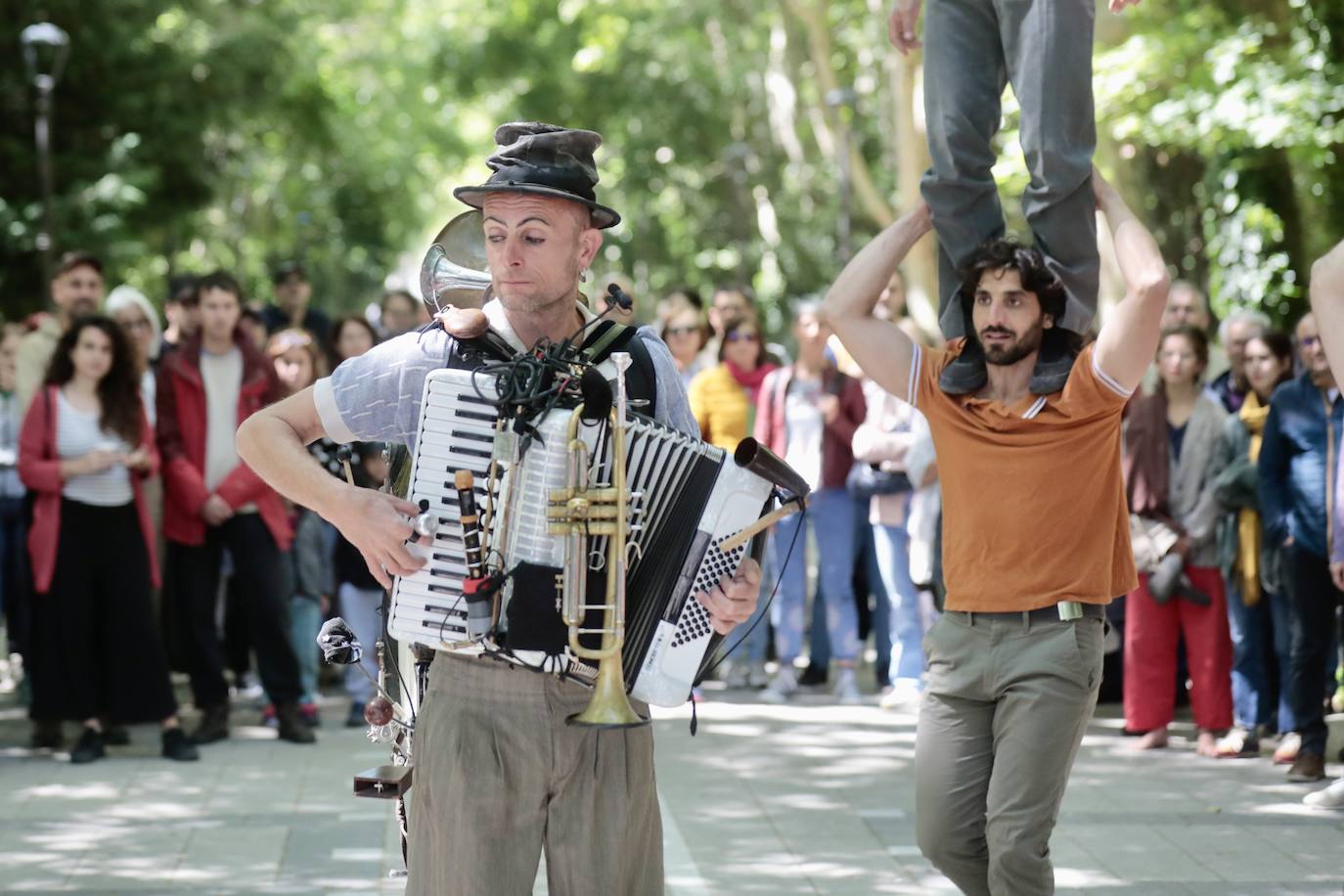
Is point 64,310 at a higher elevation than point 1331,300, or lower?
higher

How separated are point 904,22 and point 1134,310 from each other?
1.26 m

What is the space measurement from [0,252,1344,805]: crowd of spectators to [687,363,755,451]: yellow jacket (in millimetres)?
225

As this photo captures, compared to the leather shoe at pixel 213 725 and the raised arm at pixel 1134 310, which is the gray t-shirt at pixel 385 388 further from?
the leather shoe at pixel 213 725

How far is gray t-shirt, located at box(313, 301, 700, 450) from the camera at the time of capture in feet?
14.1

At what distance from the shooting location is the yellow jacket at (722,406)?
473 inches

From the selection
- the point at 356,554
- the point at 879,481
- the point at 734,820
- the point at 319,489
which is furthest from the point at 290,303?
the point at 319,489

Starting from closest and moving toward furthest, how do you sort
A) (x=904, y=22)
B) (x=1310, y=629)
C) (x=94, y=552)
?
(x=904, y=22), (x=1310, y=629), (x=94, y=552)

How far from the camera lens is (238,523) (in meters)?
10.4

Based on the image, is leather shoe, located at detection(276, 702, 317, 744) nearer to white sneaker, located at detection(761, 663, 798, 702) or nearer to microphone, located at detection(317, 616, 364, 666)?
white sneaker, located at detection(761, 663, 798, 702)

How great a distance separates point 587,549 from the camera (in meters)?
4.05

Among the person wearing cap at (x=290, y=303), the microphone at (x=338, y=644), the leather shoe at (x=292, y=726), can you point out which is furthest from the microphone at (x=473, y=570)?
the person wearing cap at (x=290, y=303)

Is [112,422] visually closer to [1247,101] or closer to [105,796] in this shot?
[105,796]

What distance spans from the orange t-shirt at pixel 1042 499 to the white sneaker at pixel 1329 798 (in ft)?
12.0

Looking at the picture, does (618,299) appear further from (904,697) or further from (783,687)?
(783,687)
